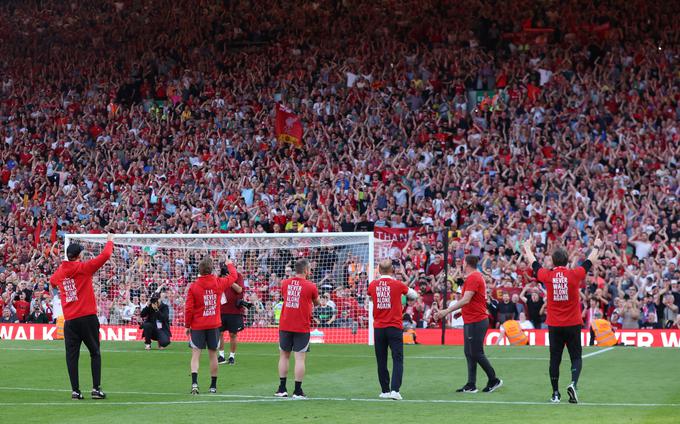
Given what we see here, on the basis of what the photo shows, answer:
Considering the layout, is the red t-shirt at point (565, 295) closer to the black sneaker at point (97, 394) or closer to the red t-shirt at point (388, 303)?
the red t-shirt at point (388, 303)

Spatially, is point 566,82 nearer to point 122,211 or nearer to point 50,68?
point 122,211

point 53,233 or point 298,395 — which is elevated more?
point 53,233

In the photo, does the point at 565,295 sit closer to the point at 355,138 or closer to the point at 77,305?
the point at 77,305

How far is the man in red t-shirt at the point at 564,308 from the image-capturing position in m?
14.5

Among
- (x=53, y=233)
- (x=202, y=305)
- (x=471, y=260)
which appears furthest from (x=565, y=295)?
(x=53, y=233)

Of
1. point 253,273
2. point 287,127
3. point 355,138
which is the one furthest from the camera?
point 287,127

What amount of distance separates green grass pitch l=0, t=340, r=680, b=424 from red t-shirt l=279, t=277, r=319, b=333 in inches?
42.6

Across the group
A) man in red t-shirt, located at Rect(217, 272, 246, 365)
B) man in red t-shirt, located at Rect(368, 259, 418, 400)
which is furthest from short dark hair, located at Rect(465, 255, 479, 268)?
man in red t-shirt, located at Rect(217, 272, 246, 365)

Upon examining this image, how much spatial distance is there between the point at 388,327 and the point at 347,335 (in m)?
12.2

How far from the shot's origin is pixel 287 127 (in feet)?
123

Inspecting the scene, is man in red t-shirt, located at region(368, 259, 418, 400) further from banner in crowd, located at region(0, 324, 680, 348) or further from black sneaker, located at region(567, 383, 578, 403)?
banner in crowd, located at region(0, 324, 680, 348)

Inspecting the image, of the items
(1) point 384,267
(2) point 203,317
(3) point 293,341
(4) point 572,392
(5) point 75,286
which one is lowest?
(4) point 572,392

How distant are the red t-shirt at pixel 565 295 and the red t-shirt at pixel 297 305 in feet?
11.1

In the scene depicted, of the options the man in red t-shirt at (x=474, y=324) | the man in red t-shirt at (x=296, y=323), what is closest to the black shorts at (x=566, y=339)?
the man in red t-shirt at (x=474, y=324)
